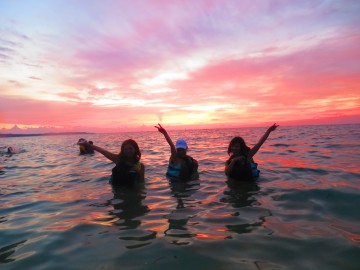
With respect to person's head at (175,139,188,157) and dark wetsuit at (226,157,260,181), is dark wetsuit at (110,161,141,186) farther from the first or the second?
dark wetsuit at (226,157,260,181)

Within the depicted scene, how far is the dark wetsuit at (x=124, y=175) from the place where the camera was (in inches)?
342

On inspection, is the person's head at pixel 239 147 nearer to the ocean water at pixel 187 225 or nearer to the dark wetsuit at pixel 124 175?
the ocean water at pixel 187 225

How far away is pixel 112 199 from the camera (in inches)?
303

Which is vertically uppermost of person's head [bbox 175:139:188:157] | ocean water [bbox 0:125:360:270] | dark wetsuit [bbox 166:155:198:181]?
person's head [bbox 175:139:188:157]

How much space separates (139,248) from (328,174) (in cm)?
838

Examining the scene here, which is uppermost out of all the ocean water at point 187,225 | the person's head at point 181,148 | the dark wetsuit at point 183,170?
the person's head at point 181,148

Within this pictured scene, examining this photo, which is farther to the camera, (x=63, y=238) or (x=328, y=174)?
(x=328, y=174)

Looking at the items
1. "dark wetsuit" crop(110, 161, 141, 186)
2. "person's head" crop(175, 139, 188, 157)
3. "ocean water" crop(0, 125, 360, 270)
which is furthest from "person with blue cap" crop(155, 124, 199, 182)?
"dark wetsuit" crop(110, 161, 141, 186)

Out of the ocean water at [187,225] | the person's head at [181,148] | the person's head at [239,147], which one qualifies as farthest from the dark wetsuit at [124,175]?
the person's head at [239,147]

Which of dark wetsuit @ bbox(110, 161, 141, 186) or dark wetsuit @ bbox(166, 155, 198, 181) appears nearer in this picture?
dark wetsuit @ bbox(110, 161, 141, 186)

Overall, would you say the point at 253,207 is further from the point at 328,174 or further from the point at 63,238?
the point at 328,174

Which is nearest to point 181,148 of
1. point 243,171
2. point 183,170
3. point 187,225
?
point 183,170

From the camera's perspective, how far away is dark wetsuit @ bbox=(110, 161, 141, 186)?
8.69 meters

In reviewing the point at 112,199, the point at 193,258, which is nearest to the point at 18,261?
the point at 193,258
